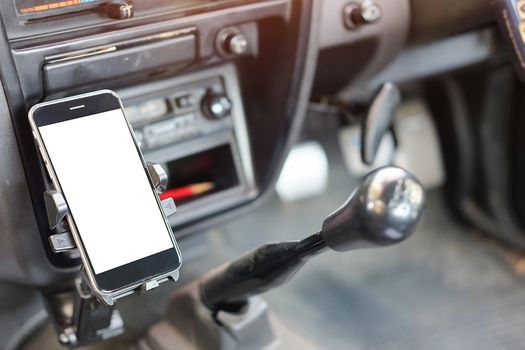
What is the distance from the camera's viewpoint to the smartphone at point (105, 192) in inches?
28.1

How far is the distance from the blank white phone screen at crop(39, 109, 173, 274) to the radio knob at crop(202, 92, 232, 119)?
219 millimetres

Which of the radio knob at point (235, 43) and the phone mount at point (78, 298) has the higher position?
the radio knob at point (235, 43)

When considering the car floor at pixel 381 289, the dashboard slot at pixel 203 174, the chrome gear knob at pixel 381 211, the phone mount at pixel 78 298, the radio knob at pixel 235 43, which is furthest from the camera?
the car floor at pixel 381 289

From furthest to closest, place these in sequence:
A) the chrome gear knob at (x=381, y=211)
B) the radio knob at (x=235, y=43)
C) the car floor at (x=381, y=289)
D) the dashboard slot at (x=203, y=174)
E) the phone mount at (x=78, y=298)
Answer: the car floor at (x=381, y=289) < the dashboard slot at (x=203, y=174) < the radio knob at (x=235, y=43) < the phone mount at (x=78, y=298) < the chrome gear knob at (x=381, y=211)

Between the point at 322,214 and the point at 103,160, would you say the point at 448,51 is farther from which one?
the point at 103,160

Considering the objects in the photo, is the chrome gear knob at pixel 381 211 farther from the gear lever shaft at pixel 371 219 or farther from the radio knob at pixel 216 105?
the radio knob at pixel 216 105

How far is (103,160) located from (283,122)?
0.35 meters

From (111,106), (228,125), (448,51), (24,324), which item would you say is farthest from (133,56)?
(448,51)

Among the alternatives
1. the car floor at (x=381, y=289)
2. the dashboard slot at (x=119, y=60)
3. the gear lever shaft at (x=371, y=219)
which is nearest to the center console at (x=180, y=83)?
the dashboard slot at (x=119, y=60)

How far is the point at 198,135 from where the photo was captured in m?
1.00

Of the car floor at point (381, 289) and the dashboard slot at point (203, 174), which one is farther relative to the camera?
the car floor at point (381, 289)

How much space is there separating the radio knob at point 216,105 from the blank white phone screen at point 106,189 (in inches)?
8.6

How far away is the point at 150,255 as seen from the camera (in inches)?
29.0

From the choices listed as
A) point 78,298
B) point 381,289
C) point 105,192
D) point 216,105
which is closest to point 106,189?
point 105,192
